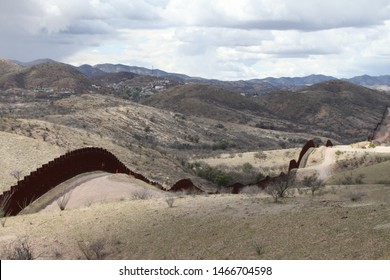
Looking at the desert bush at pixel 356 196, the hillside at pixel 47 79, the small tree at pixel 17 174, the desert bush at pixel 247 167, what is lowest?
the desert bush at pixel 247 167

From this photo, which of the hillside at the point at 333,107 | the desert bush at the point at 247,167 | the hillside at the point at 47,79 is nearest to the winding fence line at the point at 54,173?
the desert bush at the point at 247,167

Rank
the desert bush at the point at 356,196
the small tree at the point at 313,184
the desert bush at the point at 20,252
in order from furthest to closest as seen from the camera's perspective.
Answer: the small tree at the point at 313,184 → the desert bush at the point at 356,196 → the desert bush at the point at 20,252

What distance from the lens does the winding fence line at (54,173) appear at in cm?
1792

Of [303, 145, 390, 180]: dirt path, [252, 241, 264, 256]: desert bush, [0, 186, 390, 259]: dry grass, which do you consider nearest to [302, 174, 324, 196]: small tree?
[0, 186, 390, 259]: dry grass

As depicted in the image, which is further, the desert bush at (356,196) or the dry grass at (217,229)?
the desert bush at (356,196)

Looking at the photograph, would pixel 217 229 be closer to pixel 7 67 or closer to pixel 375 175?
pixel 375 175

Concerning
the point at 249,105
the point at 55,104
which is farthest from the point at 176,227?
the point at 249,105

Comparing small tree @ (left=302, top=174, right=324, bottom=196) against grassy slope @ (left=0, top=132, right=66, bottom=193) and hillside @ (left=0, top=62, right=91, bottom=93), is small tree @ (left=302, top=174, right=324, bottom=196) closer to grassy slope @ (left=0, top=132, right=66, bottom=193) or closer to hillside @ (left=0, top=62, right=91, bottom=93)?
grassy slope @ (left=0, top=132, right=66, bottom=193)

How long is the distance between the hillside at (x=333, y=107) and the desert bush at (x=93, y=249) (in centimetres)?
9946

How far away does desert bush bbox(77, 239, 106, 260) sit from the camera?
11.1m

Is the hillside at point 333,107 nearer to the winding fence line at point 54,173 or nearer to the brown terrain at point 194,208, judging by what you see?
the brown terrain at point 194,208

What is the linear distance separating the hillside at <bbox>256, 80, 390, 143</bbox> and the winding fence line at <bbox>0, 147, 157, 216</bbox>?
87.2 meters

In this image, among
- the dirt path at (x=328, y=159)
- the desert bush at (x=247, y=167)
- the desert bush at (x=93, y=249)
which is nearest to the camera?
the desert bush at (x=93, y=249)

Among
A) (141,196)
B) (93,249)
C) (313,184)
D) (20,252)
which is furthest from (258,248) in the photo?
(313,184)
